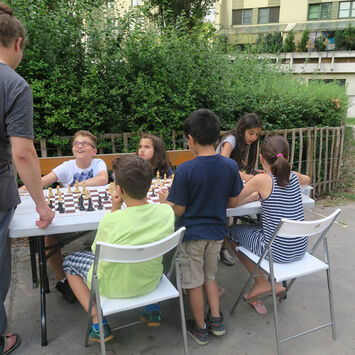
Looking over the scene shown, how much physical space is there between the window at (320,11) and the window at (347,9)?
1238 mm

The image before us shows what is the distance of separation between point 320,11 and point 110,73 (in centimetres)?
3486

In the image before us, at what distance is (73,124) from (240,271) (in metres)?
2.87

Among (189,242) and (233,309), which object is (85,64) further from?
(233,309)

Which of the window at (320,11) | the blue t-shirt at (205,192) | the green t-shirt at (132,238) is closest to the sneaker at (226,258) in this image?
the blue t-shirt at (205,192)

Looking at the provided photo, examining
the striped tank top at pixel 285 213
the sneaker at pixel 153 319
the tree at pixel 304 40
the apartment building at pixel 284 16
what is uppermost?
the apartment building at pixel 284 16

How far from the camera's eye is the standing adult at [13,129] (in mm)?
1976

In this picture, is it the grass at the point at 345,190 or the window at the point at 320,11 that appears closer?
the grass at the point at 345,190

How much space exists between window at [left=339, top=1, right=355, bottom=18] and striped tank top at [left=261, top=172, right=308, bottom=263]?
36.8m

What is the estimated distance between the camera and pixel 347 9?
31750 millimetres

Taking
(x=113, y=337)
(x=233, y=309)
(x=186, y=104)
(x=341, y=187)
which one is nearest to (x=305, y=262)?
(x=233, y=309)

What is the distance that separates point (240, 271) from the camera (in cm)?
Result: 368

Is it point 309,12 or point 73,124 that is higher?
point 309,12

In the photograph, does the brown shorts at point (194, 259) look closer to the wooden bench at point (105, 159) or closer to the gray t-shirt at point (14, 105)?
the gray t-shirt at point (14, 105)

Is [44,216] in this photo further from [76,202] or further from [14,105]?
[14,105]
